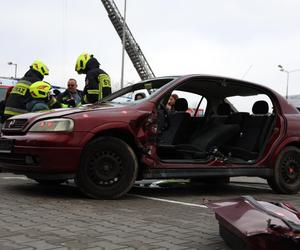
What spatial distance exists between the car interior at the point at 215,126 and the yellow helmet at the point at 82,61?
1798mm

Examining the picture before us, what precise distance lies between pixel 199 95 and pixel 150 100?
186 cm

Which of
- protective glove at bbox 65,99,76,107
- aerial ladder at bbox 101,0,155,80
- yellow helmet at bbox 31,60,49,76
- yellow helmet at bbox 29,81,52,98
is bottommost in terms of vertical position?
protective glove at bbox 65,99,76,107

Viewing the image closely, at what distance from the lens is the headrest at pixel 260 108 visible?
7.38m

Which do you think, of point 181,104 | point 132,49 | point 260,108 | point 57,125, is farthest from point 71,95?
point 132,49

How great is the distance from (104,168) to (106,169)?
0.09ft

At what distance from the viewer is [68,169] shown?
5.62 m

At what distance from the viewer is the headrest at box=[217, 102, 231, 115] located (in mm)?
7863

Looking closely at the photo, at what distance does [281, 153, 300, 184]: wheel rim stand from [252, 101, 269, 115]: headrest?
0.74m

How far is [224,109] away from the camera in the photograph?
789 cm

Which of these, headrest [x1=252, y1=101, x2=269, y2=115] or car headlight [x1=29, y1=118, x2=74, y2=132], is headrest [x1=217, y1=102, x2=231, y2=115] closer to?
headrest [x1=252, y1=101, x2=269, y2=115]

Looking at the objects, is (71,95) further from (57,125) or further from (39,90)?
(57,125)

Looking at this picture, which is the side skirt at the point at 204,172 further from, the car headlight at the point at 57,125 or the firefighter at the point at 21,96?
the firefighter at the point at 21,96

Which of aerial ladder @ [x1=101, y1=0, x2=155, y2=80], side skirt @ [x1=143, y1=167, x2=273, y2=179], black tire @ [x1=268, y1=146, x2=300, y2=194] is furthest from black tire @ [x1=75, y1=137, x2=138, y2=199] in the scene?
aerial ladder @ [x1=101, y1=0, x2=155, y2=80]

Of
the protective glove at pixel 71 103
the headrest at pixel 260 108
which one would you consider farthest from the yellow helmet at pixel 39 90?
the headrest at pixel 260 108
